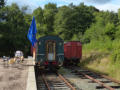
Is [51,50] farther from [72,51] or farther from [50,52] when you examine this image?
[72,51]

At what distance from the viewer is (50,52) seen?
647 inches

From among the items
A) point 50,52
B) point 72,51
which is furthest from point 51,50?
point 72,51

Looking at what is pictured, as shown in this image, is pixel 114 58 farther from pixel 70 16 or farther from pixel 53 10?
pixel 53 10

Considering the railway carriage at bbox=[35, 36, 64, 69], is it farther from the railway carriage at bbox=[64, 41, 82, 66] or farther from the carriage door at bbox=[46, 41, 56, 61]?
the railway carriage at bbox=[64, 41, 82, 66]

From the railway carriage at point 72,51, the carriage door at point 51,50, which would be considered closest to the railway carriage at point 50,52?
the carriage door at point 51,50

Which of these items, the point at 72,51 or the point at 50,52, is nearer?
the point at 50,52

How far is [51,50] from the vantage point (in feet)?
54.2

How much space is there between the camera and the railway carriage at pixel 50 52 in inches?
→ 634

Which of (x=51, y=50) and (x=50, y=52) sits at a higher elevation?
(x=51, y=50)

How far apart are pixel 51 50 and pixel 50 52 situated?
7.8 inches

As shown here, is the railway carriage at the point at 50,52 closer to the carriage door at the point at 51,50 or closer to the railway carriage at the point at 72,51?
the carriage door at the point at 51,50

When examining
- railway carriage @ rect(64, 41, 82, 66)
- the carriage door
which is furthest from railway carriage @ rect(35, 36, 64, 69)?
railway carriage @ rect(64, 41, 82, 66)

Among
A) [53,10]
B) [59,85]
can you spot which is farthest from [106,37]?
[53,10]

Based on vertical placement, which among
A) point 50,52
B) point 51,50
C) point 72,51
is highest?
point 51,50
